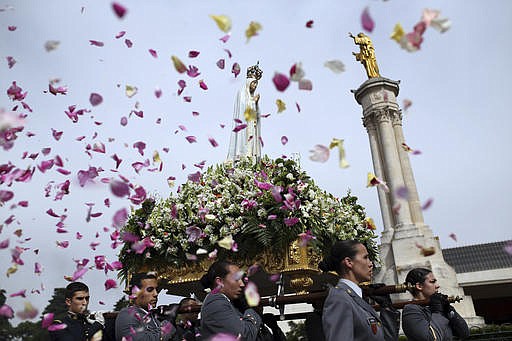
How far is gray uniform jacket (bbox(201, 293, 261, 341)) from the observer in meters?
3.29

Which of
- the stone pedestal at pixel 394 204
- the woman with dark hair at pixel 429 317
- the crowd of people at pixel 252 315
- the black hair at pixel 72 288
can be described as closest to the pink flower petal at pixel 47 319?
the crowd of people at pixel 252 315

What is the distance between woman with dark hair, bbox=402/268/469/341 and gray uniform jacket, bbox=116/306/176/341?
238 cm

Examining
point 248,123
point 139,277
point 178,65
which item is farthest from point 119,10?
point 248,123

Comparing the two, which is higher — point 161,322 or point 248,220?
point 248,220

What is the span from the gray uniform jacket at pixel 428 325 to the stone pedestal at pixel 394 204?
397 inches

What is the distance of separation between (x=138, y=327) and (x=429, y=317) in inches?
117

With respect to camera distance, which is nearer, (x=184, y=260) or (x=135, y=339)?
(x=135, y=339)

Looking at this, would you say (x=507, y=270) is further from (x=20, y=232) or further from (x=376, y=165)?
(x=20, y=232)

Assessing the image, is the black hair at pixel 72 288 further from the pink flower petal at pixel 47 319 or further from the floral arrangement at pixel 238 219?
the pink flower petal at pixel 47 319

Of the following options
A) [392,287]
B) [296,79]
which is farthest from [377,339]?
[296,79]

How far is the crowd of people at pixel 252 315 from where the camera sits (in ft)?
9.94

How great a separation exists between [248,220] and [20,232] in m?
2.10

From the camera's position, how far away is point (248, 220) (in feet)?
12.9

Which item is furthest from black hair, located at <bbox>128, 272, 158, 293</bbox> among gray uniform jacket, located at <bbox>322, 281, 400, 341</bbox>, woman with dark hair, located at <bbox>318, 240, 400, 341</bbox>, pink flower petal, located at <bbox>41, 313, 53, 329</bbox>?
gray uniform jacket, located at <bbox>322, 281, 400, 341</bbox>
